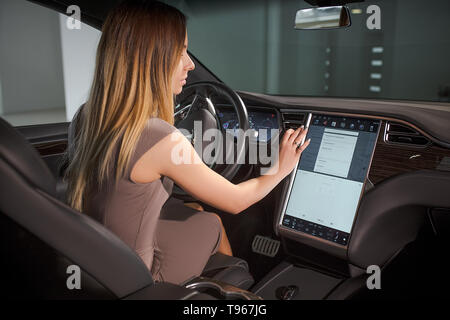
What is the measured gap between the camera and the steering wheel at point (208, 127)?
1.79 meters

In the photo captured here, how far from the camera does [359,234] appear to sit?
1560 mm

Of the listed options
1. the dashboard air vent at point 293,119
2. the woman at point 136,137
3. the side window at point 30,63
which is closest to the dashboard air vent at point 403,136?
the dashboard air vent at point 293,119

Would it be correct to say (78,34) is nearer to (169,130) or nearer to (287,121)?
(287,121)

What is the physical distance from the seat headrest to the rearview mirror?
53.4 inches

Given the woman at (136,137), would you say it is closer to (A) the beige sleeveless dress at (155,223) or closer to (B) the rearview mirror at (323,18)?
(A) the beige sleeveless dress at (155,223)

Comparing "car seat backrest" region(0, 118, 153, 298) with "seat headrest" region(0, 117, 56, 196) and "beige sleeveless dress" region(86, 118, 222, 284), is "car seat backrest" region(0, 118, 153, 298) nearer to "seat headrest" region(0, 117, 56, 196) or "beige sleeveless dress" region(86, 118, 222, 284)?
"seat headrest" region(0, 117, 56, 196)

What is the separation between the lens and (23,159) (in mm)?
638

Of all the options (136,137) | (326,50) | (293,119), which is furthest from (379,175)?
(326,50)

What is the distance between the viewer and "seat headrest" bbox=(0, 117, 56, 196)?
2.04ft

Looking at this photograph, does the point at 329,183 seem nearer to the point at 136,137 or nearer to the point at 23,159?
the point at 136,137

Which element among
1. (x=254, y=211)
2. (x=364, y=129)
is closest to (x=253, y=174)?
(x=254, y=211)

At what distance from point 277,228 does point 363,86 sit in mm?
8750

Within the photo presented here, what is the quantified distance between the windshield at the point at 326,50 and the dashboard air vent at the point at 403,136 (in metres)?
7.22

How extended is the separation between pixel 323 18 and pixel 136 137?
3.69 ft
